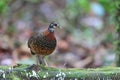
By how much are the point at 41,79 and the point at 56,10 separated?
6169 millimetres

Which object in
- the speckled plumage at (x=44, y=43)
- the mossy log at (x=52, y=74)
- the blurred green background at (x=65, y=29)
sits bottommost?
the mossy log at (x=52, y=74)

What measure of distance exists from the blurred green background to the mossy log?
8.63 ft

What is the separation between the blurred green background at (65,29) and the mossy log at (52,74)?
8.63 ft

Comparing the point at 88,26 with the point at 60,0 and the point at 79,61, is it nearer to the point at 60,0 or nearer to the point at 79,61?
the point at 60,0

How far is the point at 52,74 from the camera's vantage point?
16.1 ft

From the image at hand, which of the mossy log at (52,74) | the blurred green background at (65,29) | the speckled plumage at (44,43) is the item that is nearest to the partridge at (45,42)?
the speckled plumage at (44,43)

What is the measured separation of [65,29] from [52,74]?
5318mm

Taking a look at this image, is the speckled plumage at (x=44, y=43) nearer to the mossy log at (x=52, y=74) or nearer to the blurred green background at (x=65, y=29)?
the mossy log at (x=52, y=74)

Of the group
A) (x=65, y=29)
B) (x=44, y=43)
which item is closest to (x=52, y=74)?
(x=44, y=43)

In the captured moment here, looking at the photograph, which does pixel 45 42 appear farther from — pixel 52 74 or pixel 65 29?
pixel 65 29

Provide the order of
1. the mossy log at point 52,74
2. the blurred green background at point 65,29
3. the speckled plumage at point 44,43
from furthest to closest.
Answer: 1. the blurred green background at point 65,29
2. the speckled plumage at point 44,43
3. the mossy log at point 52,74

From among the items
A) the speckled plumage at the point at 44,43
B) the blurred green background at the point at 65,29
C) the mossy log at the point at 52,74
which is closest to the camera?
the mossy log at the point at 52,74

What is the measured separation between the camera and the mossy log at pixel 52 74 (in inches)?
191

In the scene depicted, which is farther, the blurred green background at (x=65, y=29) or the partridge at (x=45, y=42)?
the blurred green background at (x=65, y=29)
